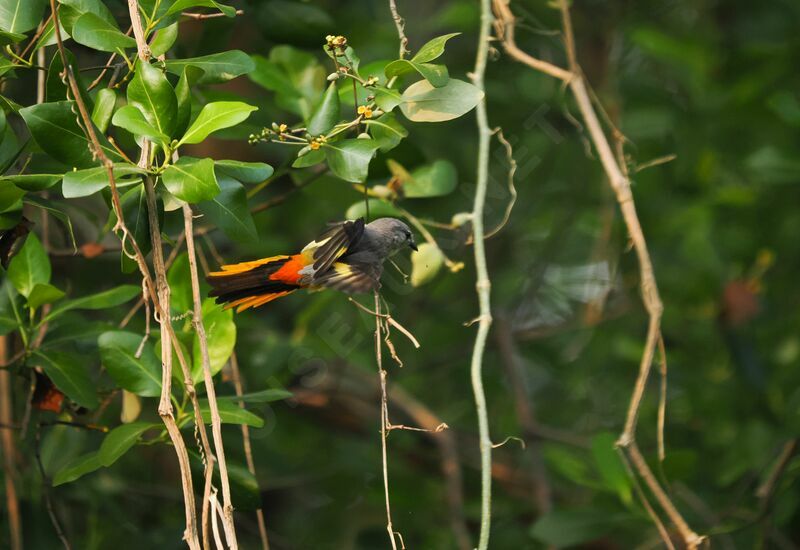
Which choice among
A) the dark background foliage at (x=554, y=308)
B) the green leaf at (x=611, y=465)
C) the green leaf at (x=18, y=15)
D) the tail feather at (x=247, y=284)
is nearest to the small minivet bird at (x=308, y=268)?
the tail feather at (x=247, y=284)

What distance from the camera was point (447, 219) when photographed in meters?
3.61

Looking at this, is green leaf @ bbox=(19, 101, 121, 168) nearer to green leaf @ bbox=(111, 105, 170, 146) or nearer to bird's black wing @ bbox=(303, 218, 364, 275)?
green leaf @ bbox=(111, 105, 170, 146)

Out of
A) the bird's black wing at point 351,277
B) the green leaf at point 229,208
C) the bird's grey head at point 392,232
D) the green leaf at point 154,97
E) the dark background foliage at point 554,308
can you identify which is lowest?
the dark background foliage at point 554,308

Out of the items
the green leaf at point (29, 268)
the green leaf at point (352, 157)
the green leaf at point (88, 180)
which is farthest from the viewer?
the green leaf at point (29, 268)

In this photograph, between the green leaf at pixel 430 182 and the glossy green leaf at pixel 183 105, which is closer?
the glossy green leaf at pixel 183 105

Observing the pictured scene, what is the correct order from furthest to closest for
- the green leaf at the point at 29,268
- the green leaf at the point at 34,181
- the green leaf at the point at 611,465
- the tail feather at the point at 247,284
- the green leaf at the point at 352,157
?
the green leaf at the point at 611,465, the green leaf at the point at 29,268, the tail feather at the point at 247,284, the green leaf at the point at 352,157, the green leaf at the point at 34,181

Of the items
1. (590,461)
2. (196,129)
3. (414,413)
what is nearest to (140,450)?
(414,413)

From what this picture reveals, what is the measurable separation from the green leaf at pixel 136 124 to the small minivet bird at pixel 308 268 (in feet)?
1.04

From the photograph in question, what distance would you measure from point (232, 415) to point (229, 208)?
13.9 inches

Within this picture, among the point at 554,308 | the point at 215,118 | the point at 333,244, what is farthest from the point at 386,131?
the point at 554,308

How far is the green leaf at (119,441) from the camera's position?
1728mm

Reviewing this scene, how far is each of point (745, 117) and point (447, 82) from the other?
247cm

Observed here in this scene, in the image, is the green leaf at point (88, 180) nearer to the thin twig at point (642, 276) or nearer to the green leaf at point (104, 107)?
the green leaf at point (104, 107)

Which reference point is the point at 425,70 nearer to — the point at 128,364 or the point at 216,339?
the point at 216,339
